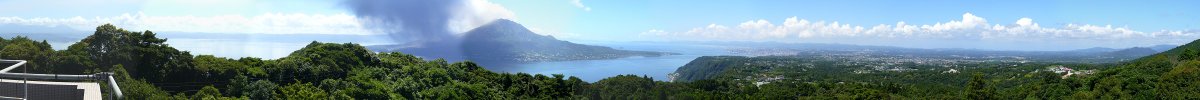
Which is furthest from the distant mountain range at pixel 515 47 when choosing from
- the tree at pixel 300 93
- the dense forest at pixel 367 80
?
the tree at pixel 300 93

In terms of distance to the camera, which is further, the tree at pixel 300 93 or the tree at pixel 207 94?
the tree at pixel 300 93

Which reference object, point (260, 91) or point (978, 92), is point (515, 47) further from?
point (260, 91)

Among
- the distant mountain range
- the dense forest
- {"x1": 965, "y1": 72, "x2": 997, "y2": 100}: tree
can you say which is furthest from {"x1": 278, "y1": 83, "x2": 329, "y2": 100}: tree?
the distant mountain range

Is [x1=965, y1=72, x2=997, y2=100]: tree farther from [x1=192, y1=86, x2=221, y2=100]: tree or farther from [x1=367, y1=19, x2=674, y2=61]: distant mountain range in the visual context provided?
[x1=367, y1=19, x2=674, y2=61]: distant mountain range

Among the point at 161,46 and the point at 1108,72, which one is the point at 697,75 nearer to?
the point at 1108,72

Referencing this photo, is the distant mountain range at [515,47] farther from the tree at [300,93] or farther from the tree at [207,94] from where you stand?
the tree at [207,94]

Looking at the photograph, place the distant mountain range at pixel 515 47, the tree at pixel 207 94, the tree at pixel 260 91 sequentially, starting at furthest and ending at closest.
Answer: the distant mountain range at pixel 515 47 < the tree at pixel 260 91 < the tree at pixel 207 94
